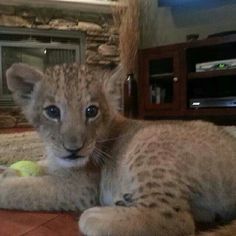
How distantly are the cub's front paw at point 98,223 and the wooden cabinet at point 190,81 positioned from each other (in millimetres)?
2445

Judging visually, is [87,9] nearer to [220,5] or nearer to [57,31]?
[57,31]

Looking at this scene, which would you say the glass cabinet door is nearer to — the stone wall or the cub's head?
the stone wall

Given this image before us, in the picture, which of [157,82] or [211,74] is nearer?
[211,74]

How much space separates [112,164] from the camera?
1192 millimetres

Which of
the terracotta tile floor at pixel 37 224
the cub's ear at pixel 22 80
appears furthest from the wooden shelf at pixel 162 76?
the terracotta tile floor at pixel 37 224

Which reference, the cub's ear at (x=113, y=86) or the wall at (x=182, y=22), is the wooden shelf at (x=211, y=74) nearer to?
the wall at (x=182, y=22)

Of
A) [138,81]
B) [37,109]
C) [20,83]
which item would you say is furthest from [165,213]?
[138,81]

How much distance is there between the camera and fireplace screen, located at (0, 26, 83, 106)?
→ 13.6ft

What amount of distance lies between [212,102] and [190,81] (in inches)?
11.9

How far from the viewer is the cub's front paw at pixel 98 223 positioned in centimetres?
93

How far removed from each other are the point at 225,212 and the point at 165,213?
21cm

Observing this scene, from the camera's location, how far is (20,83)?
1256mm

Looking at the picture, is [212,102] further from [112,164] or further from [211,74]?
[112,164]

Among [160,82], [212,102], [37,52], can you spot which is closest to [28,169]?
[212,102]
